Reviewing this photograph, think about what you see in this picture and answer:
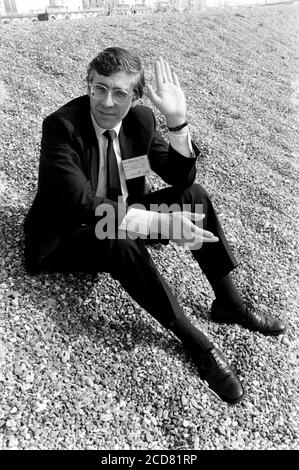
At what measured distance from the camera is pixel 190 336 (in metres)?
3.02

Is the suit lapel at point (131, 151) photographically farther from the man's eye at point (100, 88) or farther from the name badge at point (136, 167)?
the man's eye at point (100, 88)

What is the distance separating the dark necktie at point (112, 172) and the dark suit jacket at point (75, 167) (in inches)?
3.8

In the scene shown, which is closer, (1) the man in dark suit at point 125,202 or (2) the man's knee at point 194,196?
(1) the man in dark suit at point 125,202

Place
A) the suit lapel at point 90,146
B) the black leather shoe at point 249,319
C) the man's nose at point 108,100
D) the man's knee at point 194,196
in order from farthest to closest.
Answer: the black leather shoe at point 249,319 < the man's knee at point 194,196 < the suit lapel at point 90,146 < the man's nose at point 108,100

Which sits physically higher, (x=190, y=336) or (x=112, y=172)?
(x=112, y=172)

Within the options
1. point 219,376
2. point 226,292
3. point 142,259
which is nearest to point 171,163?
point 142,259

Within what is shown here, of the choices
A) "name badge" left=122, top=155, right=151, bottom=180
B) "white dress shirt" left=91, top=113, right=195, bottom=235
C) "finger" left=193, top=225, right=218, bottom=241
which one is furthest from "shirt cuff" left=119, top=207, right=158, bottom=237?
"name badge" left=122, top=155, right=151, bottom=180

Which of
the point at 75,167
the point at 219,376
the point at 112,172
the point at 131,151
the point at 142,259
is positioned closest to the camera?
the point at 142,259

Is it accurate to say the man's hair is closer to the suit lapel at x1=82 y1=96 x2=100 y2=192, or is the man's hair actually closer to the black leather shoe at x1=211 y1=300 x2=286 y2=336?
the suit lapel at x1=82 y1=96 x2=100 y2=192

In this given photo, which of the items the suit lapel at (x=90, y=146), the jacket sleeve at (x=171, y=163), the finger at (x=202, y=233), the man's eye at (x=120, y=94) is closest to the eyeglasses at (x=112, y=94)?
the man's eye at (x=120, y=94)

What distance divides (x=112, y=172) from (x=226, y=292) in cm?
134

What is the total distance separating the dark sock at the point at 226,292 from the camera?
3.38 metres

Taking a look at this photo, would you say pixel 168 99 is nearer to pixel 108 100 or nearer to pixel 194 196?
pixel 108 100

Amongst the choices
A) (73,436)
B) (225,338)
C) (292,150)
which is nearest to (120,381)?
(73,436)
